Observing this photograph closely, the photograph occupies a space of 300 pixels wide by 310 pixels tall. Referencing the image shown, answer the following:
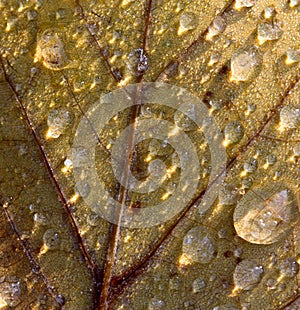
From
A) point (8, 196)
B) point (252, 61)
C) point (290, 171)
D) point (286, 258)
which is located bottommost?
point (286, 258)

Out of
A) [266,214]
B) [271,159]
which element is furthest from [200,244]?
[271,159]

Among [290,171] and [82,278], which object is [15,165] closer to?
[82,278]

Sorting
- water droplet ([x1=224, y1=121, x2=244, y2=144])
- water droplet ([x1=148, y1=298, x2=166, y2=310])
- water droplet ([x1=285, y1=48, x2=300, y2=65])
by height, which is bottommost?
water droplet ([x1=148, y1=298, x2=166, y2=310])

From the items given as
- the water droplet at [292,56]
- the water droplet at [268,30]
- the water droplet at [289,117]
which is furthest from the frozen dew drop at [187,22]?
the water droplet at [289,117]

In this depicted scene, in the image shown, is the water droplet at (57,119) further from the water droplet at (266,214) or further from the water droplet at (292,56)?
the water droplet at (292,56)

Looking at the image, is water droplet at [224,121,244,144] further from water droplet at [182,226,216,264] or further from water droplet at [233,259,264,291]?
water droplet at [233,259,264,291]

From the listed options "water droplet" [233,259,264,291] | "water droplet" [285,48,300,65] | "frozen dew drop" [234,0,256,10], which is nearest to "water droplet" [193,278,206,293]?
"water droplet" [233,259,264,291]

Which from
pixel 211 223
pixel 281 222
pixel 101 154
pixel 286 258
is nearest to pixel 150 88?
pixel 101 154
